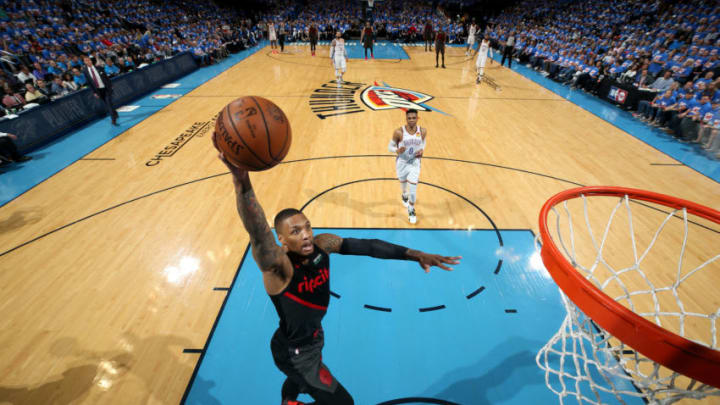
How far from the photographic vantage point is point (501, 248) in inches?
199

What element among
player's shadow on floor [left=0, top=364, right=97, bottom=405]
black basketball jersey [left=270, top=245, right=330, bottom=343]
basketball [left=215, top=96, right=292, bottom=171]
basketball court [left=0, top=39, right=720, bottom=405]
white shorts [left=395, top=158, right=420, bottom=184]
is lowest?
player's shadow on floor [left=0, top=364, right=97, bottom=405]

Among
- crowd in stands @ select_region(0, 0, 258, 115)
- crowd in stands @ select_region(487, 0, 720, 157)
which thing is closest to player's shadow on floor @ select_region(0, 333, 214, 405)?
Answer: crowd in stands @ select_region(0, 0, 258, 115)

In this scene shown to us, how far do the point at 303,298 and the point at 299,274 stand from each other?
0.16m

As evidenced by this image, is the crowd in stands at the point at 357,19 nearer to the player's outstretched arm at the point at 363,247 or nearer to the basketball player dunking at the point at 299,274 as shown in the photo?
the player's outstretched arm at the point at 363,247

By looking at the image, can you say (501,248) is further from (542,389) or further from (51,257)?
(51,257)

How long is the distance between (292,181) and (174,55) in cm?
1270

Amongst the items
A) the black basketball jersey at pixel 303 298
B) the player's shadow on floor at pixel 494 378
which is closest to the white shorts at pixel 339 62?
the player's shadow on floor at pixel 494 378

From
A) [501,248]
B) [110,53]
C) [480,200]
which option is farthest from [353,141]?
[110,53]

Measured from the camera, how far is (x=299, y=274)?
2137 millimetres

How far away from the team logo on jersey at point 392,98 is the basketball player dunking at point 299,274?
30.3ft

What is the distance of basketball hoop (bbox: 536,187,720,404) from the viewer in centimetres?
186

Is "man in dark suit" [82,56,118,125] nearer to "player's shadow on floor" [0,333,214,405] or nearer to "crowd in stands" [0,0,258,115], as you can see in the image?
"crowd in stands" [0,0,258,115]

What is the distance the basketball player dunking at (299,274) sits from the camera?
1891mm

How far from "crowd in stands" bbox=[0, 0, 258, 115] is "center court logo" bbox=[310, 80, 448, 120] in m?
6.22
